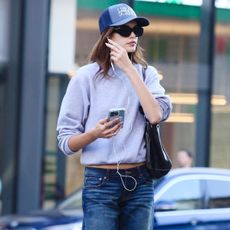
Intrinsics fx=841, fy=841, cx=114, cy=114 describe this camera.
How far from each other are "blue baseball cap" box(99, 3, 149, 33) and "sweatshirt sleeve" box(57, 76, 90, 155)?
29 cm

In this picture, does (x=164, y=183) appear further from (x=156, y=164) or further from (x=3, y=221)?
(x=156, y=164)

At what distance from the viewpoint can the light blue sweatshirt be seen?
12.6 feet

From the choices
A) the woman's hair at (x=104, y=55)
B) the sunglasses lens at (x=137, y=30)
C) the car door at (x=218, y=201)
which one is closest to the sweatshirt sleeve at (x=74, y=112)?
the woman's hair at (x=104, y=55)

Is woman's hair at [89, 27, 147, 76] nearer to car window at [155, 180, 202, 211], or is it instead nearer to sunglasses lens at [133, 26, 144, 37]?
sunglasses lens at [133, 26, 144, 37]

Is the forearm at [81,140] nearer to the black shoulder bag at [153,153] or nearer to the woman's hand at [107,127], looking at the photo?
the woman's hand at [107,127]

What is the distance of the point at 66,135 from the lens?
12.8 ft

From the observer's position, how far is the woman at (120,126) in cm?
378

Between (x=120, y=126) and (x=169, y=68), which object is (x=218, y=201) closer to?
(x=120, y=126)

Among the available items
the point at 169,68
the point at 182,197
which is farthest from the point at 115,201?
the point at 169,68

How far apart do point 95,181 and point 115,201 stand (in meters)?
0.13

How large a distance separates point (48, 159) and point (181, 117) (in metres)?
2.38

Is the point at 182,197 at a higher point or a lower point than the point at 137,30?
lower

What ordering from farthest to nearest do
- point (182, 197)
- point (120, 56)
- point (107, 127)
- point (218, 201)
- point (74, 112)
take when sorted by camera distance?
point (218, 201)
point (182, 197)
point (74, 112)
point (120, 56)
point (107, 127)

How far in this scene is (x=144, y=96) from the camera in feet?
12.3
